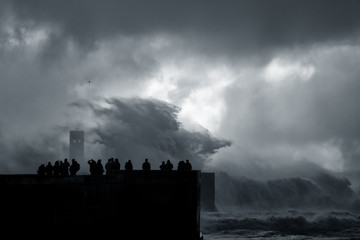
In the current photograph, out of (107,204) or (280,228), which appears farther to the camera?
(280,228)

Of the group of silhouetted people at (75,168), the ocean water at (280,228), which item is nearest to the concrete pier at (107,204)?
the group of silhouetted people at (75,168)

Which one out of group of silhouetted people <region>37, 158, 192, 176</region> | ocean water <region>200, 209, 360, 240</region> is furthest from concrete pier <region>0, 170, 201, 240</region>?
ocean water <region>200, 209, 360, 240</region>

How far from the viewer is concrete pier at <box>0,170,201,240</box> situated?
15.9m

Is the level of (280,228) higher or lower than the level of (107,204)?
lower

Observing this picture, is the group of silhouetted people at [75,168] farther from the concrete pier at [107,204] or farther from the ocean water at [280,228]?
the ocean water at [280,228]

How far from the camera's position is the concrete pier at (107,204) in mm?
15922

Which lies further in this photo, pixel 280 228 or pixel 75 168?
pixel 280 228

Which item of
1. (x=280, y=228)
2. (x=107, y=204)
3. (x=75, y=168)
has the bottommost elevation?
(x=280, y=228)

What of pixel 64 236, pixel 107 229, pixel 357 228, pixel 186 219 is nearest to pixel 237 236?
pixel 357 228

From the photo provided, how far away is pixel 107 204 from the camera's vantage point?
21234 millimetres

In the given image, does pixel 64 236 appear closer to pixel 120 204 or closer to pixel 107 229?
pixel 107 229

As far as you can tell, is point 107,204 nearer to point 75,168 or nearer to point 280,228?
point 75,168

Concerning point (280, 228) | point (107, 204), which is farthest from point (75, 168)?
point (280, 228)

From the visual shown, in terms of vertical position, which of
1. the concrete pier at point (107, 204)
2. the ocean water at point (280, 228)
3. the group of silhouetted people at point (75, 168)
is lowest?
the ocean water at point (280, 228)
